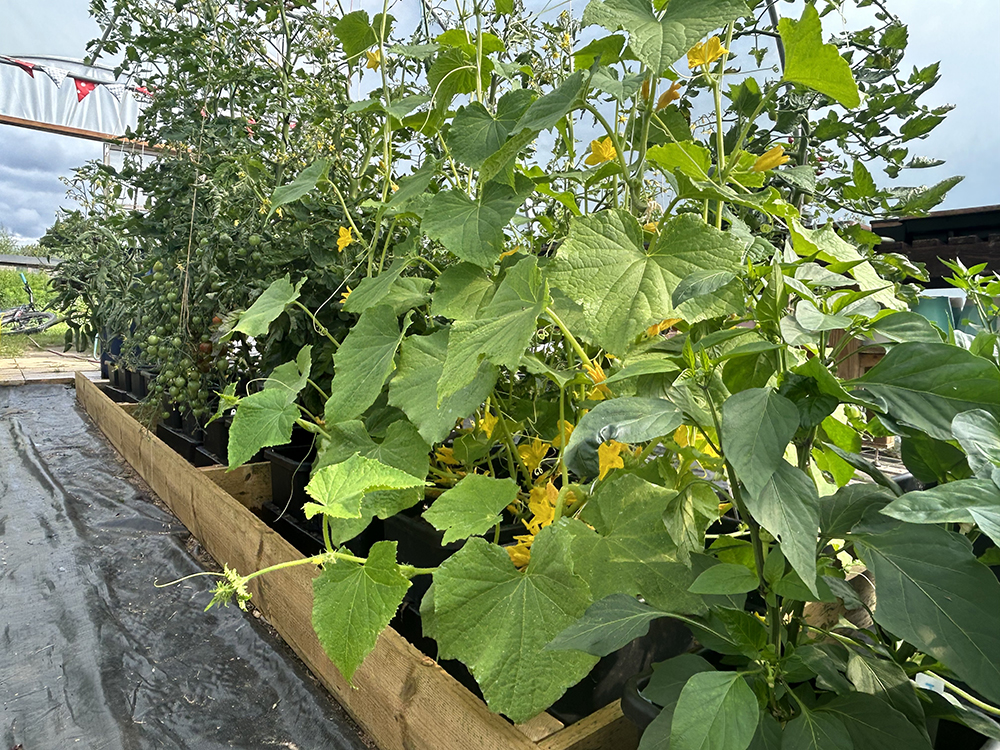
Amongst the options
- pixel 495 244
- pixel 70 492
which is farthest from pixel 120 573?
pixel 495 244

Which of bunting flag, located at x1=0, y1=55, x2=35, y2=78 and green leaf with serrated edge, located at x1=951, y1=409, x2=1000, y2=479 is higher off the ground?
bunting flag, located at x1=0, y1=55, x2=35, y2=78

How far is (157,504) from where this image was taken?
5.73ft

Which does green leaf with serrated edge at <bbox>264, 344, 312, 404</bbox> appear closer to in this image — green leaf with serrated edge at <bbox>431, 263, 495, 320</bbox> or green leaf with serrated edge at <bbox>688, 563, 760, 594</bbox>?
green leaf with serrated edge at <bbox>431, 263, 495, 320</bbox>

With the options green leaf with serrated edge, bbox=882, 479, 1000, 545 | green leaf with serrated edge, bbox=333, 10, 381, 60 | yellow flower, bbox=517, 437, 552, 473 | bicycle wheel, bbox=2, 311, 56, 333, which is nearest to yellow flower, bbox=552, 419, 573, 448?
yellow flower, bbox=517, 437, 552, 473

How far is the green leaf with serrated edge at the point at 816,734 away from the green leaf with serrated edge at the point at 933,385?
0.18 meters

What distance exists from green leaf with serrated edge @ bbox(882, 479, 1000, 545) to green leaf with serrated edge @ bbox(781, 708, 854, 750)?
155 mm

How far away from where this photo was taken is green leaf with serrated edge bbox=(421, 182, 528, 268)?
2.19ft

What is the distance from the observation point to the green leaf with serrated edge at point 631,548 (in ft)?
1.66

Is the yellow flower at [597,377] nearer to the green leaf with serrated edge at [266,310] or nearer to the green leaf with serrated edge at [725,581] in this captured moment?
the green leaf with serrated edge at [725,581]

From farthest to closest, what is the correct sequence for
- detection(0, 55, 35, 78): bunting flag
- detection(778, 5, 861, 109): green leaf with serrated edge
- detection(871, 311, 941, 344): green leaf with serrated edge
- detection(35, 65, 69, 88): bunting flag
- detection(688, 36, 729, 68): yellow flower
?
detection(35, 65, 69, 88): bunting flag → detection(0, 55, 35, 78): bunting flag → detection(688, 36, 729, 68): yellow flower → detection(778, 5, 861, 109): green leaf with serrated edge → detection(871, 311, 941, 344): green leaf with serrated edge

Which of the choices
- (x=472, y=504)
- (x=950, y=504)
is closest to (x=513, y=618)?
(x=472, y=504)

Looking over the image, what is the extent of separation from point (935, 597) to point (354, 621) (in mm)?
423

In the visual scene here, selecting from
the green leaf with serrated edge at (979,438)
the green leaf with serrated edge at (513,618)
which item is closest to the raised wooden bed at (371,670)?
the green leaf with serrated edge at (513,618)

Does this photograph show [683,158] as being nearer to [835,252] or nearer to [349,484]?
[835,252]
